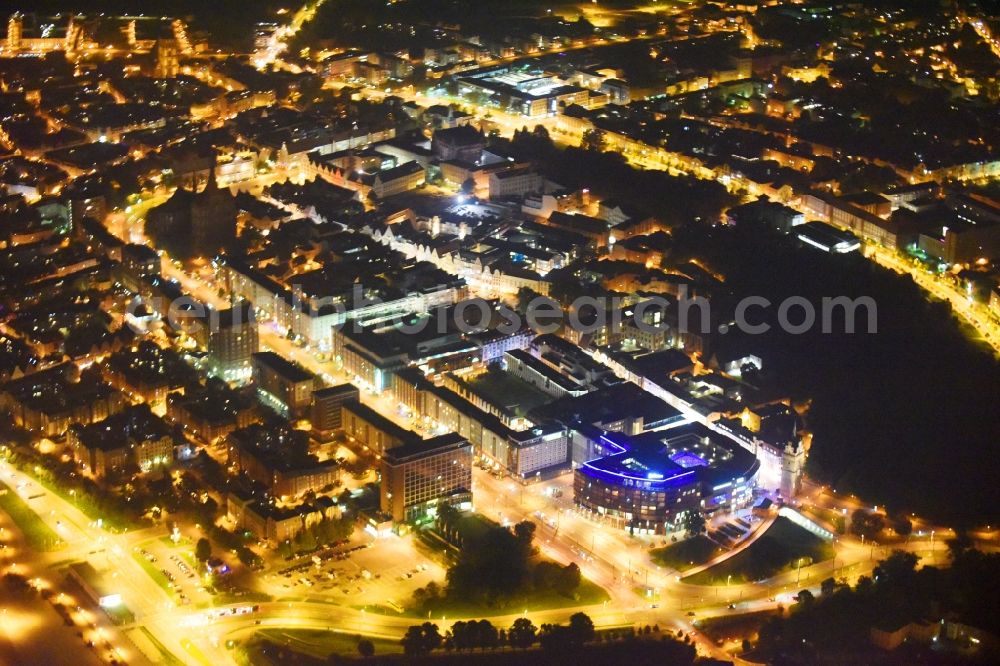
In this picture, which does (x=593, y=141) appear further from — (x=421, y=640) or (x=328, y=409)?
(x=421, y=640)

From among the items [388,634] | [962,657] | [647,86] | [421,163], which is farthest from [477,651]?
[647,86]

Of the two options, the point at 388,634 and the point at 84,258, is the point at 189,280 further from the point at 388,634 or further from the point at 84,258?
the point at 388,634

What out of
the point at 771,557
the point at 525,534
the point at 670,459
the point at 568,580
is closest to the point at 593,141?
the point at 670,459

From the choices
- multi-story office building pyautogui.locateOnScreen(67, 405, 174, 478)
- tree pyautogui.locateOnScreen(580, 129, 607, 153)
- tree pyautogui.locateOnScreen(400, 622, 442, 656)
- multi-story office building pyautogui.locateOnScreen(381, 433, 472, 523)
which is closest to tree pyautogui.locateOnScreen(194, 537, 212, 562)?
multi-story office building pyautogui.locateOnScreen(381, 433, 472, 523)

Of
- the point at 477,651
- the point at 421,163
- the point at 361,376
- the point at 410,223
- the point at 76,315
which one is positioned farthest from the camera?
the point at 421,163

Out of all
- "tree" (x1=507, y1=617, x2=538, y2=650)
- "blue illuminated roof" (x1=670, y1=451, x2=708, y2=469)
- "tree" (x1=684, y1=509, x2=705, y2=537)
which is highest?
"blue illuminated roof" (x1=670, y1=451, x2=708, y2=469)

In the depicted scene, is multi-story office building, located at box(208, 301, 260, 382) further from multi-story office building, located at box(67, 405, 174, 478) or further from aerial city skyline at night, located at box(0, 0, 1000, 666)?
multi-story office building, located at box(67, 405, 174, 478)
